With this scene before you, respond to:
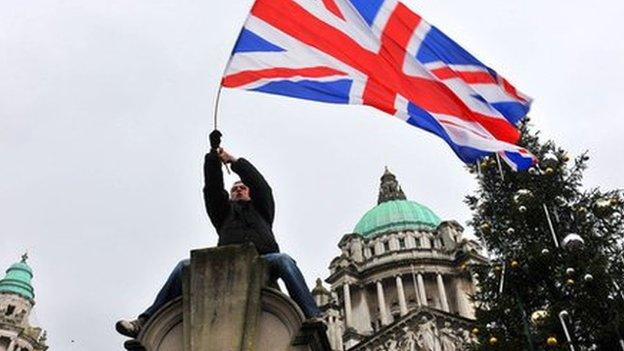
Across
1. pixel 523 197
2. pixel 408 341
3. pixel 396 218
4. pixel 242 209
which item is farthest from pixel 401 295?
pixel 242 209

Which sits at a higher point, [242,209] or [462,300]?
[462,300]

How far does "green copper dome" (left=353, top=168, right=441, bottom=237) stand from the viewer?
69.8 meters

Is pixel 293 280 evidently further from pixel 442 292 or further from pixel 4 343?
pixel 4 343

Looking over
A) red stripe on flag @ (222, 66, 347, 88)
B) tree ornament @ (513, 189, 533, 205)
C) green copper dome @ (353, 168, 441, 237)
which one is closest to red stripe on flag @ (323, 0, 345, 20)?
red stripe on flag @ (222, 66, 347, 88)

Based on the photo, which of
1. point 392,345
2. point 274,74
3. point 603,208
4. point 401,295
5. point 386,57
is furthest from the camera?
point 401,295

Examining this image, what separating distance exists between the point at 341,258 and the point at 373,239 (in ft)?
18.2

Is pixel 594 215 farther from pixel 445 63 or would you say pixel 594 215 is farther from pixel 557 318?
pixel 445 63

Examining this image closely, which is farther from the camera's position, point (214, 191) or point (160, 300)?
point (214, 191)

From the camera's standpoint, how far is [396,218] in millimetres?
71750

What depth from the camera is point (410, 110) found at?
973 centimetres

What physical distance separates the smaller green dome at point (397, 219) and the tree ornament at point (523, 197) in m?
55.8

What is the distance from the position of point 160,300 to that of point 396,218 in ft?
219

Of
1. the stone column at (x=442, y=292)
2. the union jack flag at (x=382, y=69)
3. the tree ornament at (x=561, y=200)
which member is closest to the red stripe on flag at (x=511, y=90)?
the union jack flag at (x=382, y=69)

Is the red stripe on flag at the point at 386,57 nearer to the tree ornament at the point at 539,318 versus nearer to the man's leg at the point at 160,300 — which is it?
the tree ornament at the point at 539,318
